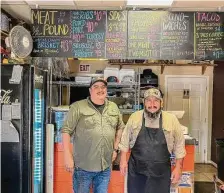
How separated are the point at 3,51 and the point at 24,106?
691mm

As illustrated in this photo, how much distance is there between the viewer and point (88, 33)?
146 inches

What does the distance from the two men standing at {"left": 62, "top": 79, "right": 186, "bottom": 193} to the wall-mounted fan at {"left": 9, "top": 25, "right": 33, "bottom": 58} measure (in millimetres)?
1019

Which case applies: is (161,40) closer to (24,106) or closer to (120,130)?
(120,130)

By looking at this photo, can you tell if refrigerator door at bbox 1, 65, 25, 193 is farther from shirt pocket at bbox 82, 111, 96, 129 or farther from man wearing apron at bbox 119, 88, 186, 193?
man wearing apron at bbox 119, 88, 186, 193

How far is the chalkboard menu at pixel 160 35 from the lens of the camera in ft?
12.0

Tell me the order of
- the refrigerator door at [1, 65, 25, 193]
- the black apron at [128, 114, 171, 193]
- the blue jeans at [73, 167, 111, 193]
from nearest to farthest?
the black apron at [128, 114, 171, 193] → the blue jeans at [73, 167, 111, 193] → the refrigerator door at [1, 65, 25, 193]

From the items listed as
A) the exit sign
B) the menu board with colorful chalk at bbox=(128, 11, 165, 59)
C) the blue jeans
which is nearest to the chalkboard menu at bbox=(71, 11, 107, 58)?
the menu board with colorful chalk at bbox=(128, 11, 165, 59)

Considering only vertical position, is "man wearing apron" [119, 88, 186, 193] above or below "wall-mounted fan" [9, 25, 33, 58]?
below

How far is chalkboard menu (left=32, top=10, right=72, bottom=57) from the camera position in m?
3.70

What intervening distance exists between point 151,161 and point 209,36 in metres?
1.74

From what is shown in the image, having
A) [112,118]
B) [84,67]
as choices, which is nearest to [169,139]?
[112,118]

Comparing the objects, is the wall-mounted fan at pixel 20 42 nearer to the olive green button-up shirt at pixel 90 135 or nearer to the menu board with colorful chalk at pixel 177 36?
the olive green button-up shirt at pixel 90 135

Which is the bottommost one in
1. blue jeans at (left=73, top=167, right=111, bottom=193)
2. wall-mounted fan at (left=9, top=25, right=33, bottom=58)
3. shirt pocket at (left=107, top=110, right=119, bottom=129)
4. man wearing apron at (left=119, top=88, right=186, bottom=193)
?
blue jeans at (left=73, top=167, right=111, bottom=193)

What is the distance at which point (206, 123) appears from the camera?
755 centimetres
